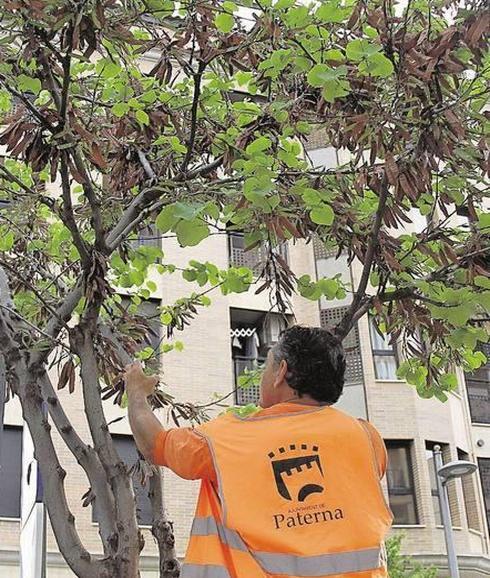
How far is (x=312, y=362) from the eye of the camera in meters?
3.70

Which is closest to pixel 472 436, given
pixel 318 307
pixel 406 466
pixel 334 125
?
pixel 406 466

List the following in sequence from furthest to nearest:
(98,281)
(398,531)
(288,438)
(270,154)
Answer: (398,531) < (270,154) < (98,281) < (288,438)

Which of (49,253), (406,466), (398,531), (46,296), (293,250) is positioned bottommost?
(398,531)

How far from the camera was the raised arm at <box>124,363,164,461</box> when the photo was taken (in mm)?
3547

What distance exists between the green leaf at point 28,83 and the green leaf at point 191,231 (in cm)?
129

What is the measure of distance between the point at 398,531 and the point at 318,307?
5.45m

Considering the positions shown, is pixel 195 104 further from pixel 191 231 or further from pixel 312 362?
pixel 312 362

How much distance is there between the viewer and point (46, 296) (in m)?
6.45

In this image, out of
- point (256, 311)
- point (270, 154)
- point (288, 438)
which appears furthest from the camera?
point (256, 311)

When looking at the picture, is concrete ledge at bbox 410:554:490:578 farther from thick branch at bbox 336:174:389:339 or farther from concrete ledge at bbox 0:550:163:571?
thick branch at bbox 336:174:389:339

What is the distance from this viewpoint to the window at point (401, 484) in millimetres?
20531

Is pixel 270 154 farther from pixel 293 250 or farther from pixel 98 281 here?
pixel 293 250

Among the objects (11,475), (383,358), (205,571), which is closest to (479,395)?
(383,358)

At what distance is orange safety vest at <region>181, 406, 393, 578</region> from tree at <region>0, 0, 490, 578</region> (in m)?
1.13
